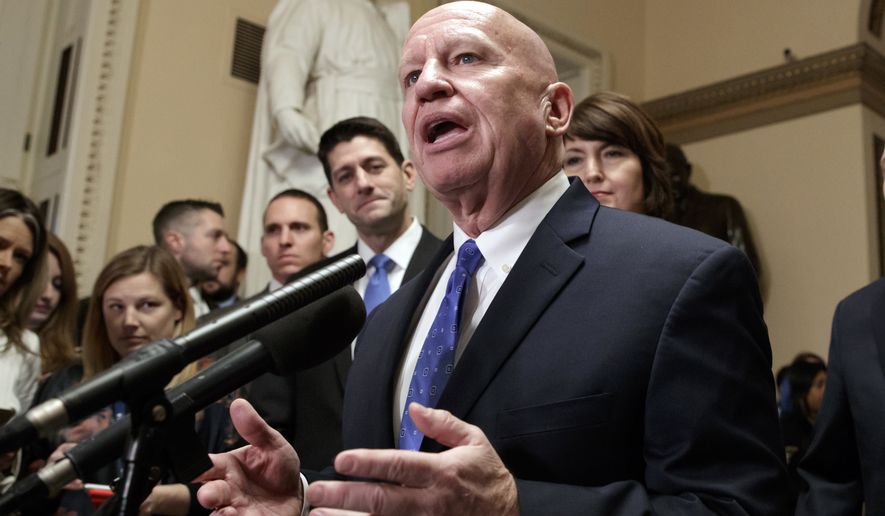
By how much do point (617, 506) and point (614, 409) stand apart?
0.14m

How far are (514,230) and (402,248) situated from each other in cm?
152

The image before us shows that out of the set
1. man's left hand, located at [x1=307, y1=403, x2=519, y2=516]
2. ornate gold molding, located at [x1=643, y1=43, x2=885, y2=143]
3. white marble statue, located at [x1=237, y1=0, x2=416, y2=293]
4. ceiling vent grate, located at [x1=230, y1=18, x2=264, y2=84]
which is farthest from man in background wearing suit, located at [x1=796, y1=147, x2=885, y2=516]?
ornate gold molding, located at [x1=643, y1=43, x2=885, y2=143]

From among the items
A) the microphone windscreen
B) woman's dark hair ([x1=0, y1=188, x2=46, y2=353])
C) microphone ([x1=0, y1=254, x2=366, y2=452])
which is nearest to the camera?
microphone ([x1=0, y1=254, x2=366, y2=452])

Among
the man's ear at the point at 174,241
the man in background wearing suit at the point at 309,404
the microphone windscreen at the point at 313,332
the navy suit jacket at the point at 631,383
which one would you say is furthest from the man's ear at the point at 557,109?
the man's ear at the point at 174,241

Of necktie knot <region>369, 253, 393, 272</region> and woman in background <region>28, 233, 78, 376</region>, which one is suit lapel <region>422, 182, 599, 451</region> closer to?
necktie knot <region>369, 253, 393, 272</region>

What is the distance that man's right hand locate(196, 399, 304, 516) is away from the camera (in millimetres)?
1267

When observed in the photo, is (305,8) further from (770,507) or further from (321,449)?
(770,507)

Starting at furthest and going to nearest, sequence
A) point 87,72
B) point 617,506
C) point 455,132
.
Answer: point 87,72 → point 455,132 → point 617,506

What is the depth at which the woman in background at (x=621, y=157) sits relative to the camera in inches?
98.8

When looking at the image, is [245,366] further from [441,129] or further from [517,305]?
[441,129]

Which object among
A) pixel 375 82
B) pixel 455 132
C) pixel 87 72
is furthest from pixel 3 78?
pixel 455 132

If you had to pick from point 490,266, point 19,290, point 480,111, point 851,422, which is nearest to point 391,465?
point 490,266

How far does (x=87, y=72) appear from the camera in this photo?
5129mm

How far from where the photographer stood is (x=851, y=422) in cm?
201
